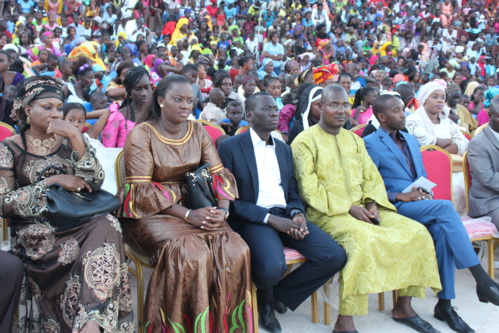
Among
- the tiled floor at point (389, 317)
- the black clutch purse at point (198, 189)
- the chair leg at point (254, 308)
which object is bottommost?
the tiled floor at point (389, 317)

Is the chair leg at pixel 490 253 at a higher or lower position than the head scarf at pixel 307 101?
lower

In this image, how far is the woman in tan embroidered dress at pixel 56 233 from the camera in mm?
2719

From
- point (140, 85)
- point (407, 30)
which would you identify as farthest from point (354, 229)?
point (407, 30)

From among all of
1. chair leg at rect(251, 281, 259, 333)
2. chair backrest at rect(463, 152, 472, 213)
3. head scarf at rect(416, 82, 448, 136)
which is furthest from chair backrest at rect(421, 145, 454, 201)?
chair leg at rect(251, 281, 259, 333)

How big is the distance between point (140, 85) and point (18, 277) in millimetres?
2363

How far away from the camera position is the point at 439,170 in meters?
4.52

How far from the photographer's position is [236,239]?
317cm

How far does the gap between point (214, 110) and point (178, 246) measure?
10.8 ft

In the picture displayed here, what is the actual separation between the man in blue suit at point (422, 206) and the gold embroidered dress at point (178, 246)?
1.40 m

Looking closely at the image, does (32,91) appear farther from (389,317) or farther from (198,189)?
(389,317)

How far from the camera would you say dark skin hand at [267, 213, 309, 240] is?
3398 millimetres

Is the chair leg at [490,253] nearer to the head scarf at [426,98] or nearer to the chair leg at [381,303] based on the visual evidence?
the chair leg at [381,303]

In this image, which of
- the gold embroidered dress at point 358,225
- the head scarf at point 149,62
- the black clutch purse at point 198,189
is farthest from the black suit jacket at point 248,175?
the head scarf at point 149,62

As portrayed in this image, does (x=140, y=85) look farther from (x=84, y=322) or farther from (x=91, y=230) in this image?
(x=84, y=322)
